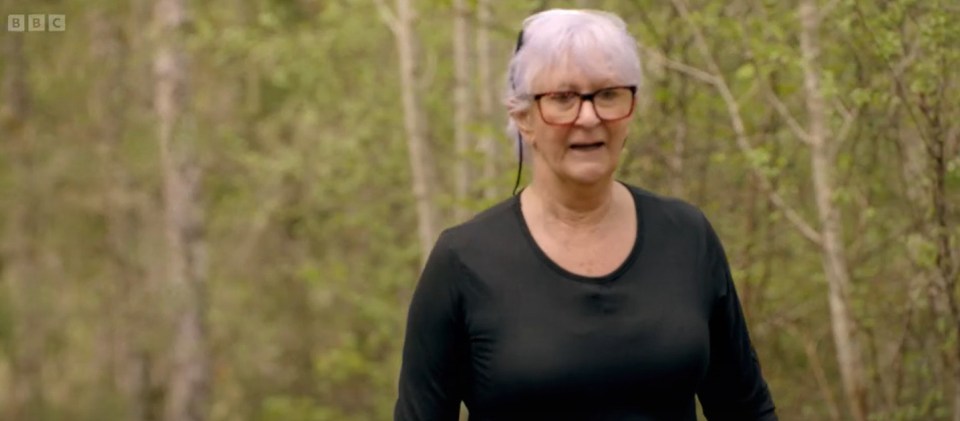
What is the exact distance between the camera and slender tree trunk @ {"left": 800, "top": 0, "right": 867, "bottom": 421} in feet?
22.2

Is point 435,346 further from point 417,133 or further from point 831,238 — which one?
point 417,133

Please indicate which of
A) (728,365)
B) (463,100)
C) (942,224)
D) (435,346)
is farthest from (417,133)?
(435,346)

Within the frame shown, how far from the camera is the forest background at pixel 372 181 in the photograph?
21.7 ft

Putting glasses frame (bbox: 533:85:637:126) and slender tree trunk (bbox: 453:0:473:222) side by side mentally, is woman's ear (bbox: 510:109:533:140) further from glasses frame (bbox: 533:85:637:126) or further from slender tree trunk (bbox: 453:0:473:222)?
slender tree trunk (bbox: 453:0:473:222)

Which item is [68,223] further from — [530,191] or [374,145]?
[530,191]

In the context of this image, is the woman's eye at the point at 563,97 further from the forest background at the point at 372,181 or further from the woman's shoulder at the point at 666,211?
the forest background at the point at 372,181

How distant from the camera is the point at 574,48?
2.82 m

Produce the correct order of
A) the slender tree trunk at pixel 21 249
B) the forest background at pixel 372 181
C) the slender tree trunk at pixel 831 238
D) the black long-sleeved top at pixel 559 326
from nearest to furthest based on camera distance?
the black long-sleeved top at pixel 559 326 → the forest background at pixel 372 181 → the slender tree trunk at pixel 831 238 → the slender tree trunk at pixel 21 249

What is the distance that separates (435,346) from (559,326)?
0.82 ft

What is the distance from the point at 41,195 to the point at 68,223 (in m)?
3.93

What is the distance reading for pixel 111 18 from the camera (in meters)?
22.5

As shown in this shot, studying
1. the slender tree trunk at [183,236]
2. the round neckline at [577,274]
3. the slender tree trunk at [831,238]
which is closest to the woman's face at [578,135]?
the round neckline at [577,274]

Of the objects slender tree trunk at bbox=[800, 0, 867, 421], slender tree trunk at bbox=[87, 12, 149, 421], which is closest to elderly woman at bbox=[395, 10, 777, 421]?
slender tree trunk at bbox=[800, 0, 867, 421]

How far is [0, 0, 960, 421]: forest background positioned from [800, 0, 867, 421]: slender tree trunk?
1 centimetres
